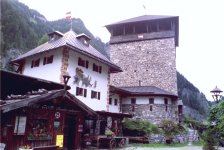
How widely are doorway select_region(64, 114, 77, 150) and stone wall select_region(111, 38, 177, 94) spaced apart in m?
17.5

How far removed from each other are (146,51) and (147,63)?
179 centimetres

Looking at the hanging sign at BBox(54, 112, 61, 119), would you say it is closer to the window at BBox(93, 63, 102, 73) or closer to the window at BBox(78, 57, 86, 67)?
the window at BBox(78, 57, 86, 67)

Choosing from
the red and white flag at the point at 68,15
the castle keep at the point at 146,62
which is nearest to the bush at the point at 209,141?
the castle keep at the point at 146,62

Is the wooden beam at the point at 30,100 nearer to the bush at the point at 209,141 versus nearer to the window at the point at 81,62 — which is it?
the window at the point at 81,62

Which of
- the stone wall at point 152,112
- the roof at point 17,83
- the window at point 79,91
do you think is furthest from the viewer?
the stone wall at point 152,112

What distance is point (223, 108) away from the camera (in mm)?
11133

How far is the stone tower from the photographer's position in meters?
28.0

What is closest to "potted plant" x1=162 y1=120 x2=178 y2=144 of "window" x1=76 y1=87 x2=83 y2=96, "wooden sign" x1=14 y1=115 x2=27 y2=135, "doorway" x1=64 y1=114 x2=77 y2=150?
"window" x1=76 y1=87 x2=83 y2=96

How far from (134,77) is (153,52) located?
4.48 metres

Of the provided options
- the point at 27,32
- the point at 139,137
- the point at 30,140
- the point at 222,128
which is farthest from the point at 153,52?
the point at 27,32

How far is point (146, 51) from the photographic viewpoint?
29.5 metres

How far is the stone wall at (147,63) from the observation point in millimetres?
27812

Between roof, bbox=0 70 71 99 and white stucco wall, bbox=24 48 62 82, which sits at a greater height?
white stucco wall, bbox=24 48 62 82

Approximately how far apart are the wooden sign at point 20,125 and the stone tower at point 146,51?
2137 cm
